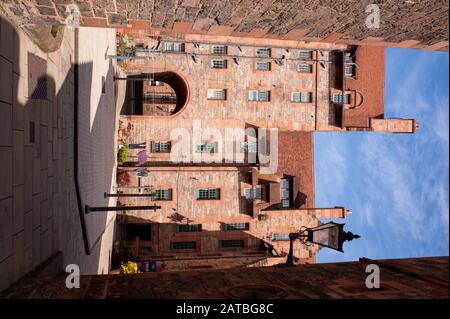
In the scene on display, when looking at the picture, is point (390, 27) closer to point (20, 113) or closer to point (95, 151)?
point (20, 113)

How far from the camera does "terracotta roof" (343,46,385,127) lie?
30.9m

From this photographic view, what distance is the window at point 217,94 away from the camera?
29.5m

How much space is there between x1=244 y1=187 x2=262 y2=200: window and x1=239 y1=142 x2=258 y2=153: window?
106 inches

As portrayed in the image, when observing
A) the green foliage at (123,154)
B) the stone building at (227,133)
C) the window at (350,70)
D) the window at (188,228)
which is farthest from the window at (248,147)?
the window at (350,70)

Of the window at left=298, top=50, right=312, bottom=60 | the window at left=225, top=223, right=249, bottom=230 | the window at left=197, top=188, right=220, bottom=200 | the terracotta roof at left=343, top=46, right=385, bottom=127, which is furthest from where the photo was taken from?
the terracotta roof at left=343, top=46, right=385, bottom=127

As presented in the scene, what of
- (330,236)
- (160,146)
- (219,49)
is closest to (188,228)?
(160,146)

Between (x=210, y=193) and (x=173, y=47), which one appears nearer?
(x=173, y=47)

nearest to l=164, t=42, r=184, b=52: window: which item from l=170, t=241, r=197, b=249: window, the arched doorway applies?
the arched doorway

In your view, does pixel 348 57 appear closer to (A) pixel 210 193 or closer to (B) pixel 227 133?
(B) pixel 227 133

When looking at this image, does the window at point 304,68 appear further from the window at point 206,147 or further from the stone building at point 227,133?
the window at point 206,147

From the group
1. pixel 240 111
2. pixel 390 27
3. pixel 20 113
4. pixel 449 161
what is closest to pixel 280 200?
pixel 240 111

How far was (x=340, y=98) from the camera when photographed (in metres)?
30.5

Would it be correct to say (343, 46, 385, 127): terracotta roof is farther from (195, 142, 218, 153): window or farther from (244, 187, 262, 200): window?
(195, 142, 218, 153): window

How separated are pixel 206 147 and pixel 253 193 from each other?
4574 millimetres
